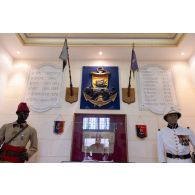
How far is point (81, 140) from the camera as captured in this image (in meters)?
3.21

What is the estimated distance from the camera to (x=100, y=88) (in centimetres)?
371

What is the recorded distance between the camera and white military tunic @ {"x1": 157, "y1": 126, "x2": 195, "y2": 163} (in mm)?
2379

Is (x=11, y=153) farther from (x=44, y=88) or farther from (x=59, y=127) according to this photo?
(x=44, y=88)

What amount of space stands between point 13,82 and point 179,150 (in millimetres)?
3015

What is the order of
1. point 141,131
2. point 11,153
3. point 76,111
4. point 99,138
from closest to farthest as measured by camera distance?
point 11,153
point 99,138
point 141,131
point 76,111

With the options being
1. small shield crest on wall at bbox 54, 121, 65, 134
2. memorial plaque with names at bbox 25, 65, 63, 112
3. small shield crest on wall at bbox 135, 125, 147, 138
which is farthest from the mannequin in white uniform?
memorial plaque with names at bbox 25, 65, 63, 112

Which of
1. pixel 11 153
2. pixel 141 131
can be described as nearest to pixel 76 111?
pixel 141 131

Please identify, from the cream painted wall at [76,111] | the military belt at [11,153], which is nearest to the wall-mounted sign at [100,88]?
the cream painted wall at [76,111]

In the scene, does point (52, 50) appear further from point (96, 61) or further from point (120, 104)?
point (120, 104)

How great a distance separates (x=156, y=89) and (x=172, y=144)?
1.48m

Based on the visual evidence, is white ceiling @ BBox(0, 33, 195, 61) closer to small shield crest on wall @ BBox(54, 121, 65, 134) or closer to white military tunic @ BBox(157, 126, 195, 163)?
small shield crest on wall @ BBox(54, 121, 65, 134)

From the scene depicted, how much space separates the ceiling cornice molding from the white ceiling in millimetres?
62

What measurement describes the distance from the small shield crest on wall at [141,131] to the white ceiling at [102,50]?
1.40m

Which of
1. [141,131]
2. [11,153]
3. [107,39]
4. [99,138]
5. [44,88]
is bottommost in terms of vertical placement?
[11,153]
